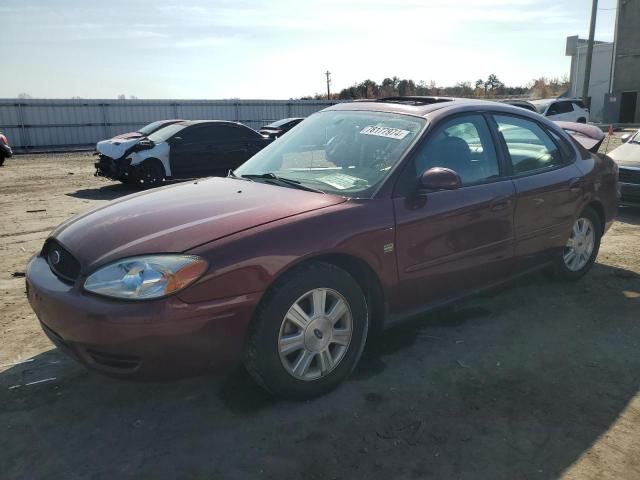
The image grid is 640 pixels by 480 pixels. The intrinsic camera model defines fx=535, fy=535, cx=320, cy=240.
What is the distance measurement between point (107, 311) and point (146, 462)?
74 cm

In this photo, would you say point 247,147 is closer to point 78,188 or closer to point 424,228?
point 78,188

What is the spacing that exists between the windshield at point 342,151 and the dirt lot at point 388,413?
3.88 ft

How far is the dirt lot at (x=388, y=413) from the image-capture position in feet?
8.23

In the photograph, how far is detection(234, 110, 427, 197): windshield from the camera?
11.2 feet

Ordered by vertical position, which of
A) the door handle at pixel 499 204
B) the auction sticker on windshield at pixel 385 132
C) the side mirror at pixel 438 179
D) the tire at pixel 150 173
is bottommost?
the tire at pixel 150 173

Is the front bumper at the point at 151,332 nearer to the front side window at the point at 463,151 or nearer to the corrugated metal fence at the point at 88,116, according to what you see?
the front side window at the point at 463,151

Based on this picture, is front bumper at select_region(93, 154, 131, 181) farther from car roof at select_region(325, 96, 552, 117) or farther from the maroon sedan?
car roof at select_region(325, 96, 552, 117)

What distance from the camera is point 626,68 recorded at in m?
34.3

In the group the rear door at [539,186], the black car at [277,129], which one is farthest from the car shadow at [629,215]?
the black car at [277,129]

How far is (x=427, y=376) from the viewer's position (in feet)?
10.8

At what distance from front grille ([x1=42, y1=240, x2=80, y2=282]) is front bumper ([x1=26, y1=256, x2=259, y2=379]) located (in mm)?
118

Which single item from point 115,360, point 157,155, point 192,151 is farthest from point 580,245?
point 157,155

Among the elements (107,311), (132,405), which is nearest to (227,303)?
(107,311)

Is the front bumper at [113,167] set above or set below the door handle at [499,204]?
below
